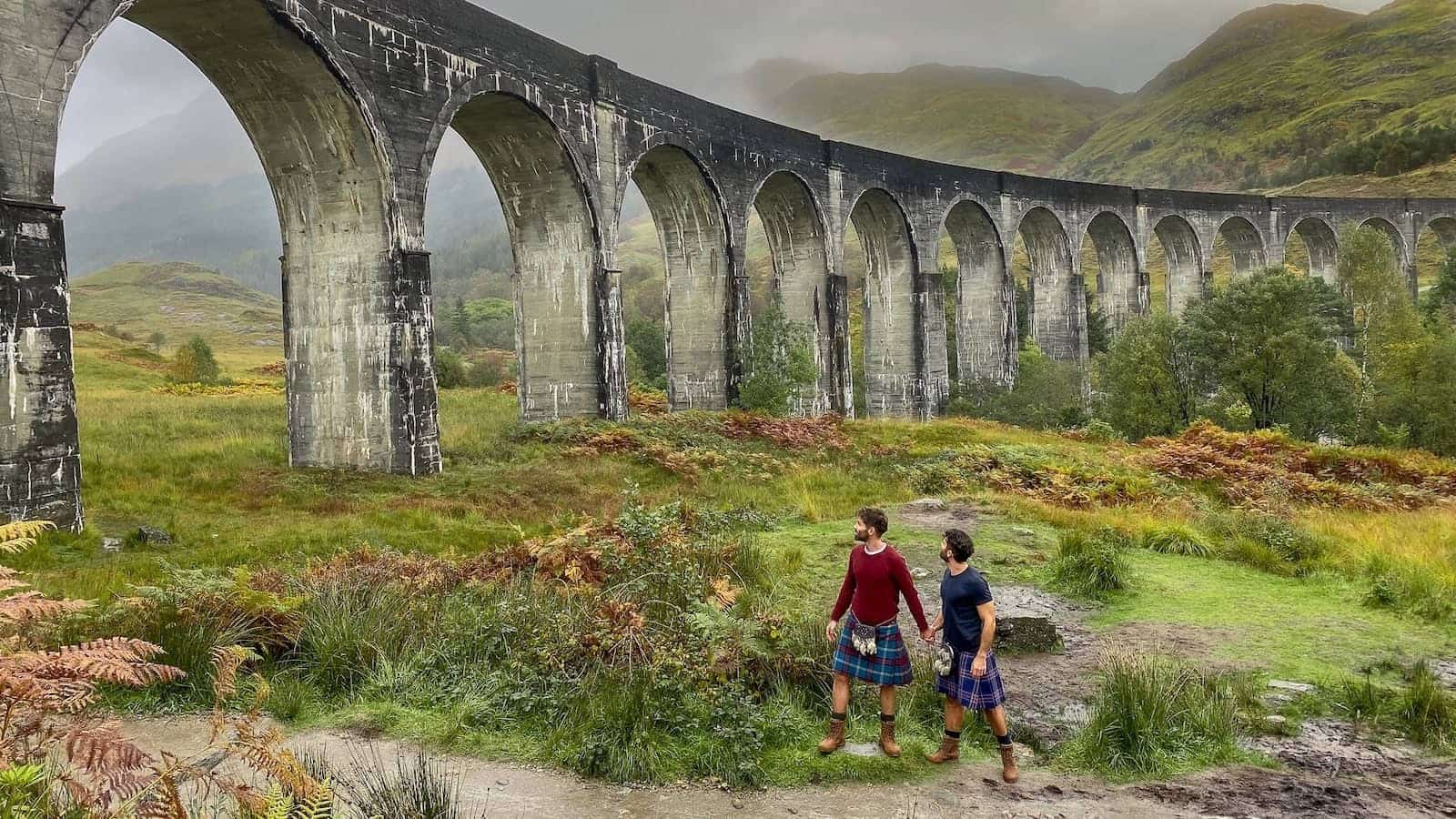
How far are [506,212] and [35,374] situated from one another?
1083cm

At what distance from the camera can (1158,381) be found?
2470 cm

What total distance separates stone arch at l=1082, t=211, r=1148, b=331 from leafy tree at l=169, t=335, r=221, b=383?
33.7 m

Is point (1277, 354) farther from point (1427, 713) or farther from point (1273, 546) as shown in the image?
point (1427, 713)

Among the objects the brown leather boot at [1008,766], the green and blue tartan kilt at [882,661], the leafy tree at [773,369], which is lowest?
the brown leather boot at [1008,766]

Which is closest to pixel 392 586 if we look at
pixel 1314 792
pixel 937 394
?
pixel 1314 792

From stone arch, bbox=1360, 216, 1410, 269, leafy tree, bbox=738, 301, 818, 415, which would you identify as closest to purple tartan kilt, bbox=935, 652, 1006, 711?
leafy tree, bbox=738, 301, 818, 415

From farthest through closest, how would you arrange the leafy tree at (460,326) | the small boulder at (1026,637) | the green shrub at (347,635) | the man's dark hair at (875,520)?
the leafy tree at (460,326) < the small boulder at (1026,637) < the green shrub at (347,635) < the man's dark hair at (875,520)

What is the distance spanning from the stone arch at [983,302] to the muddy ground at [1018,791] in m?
28.4

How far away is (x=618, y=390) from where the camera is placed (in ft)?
64.1

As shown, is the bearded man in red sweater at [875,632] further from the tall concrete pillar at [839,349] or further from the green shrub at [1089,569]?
the tall concrete pillar at [839,349]

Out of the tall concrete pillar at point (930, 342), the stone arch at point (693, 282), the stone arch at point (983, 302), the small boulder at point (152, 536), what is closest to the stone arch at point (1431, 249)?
the stone arch at point (983, 302)

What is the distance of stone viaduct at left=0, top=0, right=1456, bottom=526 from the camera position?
9438 mm

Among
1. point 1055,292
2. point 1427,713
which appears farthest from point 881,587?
point 1055,292

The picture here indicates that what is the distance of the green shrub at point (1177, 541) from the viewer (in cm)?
1015
